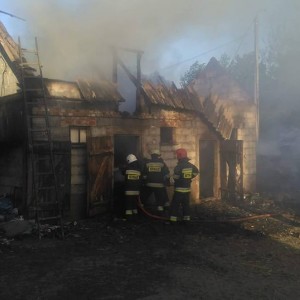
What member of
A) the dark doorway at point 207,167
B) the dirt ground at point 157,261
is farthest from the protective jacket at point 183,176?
the dark doorway at point 207,167

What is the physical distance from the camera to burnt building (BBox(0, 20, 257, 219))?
8.23 metres

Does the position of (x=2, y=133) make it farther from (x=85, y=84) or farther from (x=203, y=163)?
(x=203, y=163)

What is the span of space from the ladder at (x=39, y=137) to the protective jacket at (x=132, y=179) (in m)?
1.65

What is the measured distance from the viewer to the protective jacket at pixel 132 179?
8.53 m

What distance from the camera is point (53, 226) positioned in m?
7.73

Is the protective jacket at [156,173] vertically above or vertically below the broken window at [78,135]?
below

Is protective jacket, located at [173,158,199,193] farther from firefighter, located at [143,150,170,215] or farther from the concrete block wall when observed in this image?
the concrete block wall

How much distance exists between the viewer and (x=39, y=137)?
317 inches

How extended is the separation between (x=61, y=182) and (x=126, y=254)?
279 cm

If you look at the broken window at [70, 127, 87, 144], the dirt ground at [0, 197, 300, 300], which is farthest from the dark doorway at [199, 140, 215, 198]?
the broken window at [70, 127, 87, 144]

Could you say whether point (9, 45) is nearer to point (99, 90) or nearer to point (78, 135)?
point (99, 90)

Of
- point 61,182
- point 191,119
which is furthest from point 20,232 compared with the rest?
point 191,119

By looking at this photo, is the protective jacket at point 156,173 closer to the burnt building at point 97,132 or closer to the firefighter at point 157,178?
the firefighter at point 157,178

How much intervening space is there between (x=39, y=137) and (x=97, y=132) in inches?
56.5
